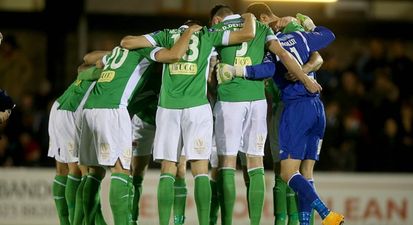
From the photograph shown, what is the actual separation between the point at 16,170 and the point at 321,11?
680 cm

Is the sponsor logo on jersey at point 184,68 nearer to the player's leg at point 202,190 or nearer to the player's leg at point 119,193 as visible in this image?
the player's leg at point 202,190

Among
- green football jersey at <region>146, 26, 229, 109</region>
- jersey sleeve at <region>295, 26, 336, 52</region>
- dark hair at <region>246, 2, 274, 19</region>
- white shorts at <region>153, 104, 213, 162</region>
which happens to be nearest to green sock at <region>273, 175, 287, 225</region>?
white shorts at <region>153, 104, 213, 162</region>

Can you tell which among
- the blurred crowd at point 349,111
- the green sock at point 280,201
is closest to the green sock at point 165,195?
the green sock at point 280,201

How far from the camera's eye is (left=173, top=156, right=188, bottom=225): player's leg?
1120 centimetres

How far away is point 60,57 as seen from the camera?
18.8 m

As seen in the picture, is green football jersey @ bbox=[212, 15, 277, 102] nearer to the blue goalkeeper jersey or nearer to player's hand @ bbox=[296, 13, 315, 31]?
the blue goalkeeper jersey

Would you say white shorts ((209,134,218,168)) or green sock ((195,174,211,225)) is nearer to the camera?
green sock ((195,174,211,225))

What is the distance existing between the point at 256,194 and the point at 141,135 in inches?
64.3

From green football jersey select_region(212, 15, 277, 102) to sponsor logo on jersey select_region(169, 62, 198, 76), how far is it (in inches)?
19.0

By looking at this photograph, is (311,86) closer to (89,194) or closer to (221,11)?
(221,11)

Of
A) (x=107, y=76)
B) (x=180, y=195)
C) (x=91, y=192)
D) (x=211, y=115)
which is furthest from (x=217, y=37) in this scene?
(x=91, y=192)

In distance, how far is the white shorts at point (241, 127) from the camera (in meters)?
11.4

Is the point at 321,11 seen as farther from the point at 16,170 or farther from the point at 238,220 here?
the point at 16,170

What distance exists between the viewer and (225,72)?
37.2 ft
